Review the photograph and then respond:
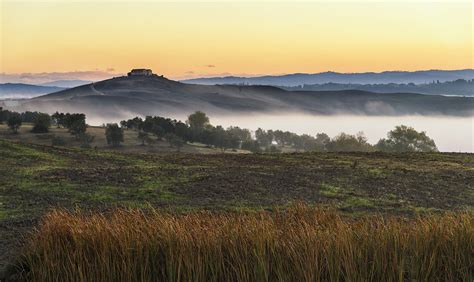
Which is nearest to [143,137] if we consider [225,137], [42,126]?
[42,126]

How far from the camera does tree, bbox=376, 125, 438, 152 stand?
77000 mm

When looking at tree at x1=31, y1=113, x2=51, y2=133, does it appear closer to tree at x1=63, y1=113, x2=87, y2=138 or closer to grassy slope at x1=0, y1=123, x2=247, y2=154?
grassy slope at x1=0, y1=123, x2=247, y2=154

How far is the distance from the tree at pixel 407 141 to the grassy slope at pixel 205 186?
198 feet

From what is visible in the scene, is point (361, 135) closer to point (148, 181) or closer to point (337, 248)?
point (148, 181)

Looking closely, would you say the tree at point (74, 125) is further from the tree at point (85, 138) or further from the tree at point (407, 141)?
the tree at point (407, 141)

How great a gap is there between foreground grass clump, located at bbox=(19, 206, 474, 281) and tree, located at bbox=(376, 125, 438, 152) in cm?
7259

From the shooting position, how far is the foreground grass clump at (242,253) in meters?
6.19

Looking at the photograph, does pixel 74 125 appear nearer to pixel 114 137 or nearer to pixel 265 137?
pixel 114 137

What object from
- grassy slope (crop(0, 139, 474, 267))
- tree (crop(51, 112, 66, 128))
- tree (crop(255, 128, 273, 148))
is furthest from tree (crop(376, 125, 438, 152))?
grassy slope (crop(0, 139, 474, 267))

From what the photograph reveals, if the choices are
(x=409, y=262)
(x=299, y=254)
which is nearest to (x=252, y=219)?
(x=299, y=254)

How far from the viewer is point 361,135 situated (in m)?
86.0

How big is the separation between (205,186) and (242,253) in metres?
6.71

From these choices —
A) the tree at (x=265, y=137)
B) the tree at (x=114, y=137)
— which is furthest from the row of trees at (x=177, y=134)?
the tree at (x=265, y=137)

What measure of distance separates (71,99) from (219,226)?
644 feet
